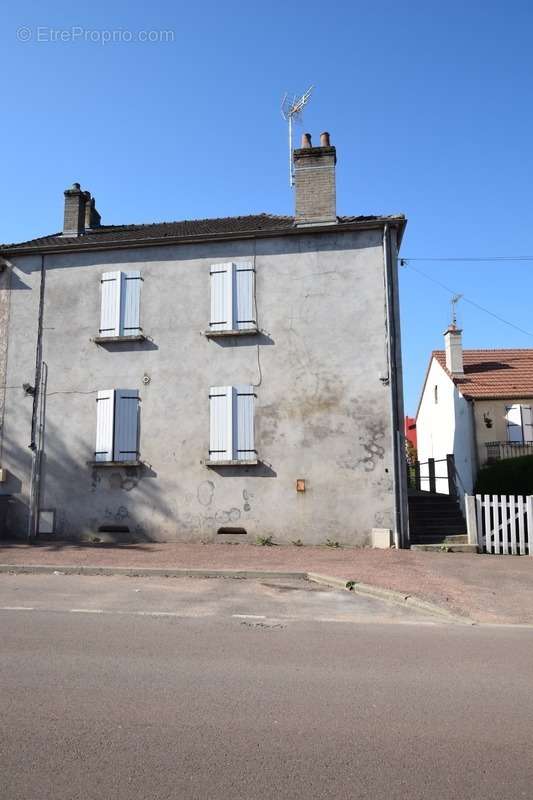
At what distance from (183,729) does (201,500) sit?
413 inches

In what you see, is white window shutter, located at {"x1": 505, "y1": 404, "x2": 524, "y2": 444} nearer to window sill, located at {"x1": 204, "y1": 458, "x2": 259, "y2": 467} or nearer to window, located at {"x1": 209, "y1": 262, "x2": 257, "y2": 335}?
window sill, located at {"x1": 204, "y1": 458, "x2": 259, "y2": 467}

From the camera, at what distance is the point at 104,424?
14.6 metres

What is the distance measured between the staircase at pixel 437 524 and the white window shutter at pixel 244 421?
14.1 feet

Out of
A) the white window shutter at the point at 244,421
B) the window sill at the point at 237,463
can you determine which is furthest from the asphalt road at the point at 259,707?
the white window shutter at the point at 244,421

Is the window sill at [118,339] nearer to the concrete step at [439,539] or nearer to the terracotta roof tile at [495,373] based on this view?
the concrete step at [439,539]

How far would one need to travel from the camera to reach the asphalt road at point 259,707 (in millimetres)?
3125

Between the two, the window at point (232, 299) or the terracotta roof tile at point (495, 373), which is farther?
the terracotta roof tile at point (495, 373)

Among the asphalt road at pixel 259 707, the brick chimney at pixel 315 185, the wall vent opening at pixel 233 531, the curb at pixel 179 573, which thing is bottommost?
the asphalt road at pixel 259 707

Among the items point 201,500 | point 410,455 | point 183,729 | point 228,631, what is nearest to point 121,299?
point 201,500

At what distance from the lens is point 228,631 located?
6379 millimetres

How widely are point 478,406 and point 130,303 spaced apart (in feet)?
38.9

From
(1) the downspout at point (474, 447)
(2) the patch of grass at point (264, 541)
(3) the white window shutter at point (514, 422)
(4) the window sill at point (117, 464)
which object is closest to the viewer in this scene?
(2) the patch of grass at point (264, 541)

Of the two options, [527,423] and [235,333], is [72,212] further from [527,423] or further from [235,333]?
[527,423]

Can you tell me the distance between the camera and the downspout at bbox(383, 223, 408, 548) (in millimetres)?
13414
